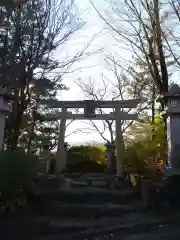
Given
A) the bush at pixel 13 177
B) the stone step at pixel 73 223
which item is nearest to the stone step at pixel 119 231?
the stone step at pixel 73 223

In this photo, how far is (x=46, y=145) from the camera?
1902 cm

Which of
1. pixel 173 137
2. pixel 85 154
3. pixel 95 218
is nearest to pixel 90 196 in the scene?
pixel 95 218

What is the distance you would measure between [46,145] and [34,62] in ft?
20.6

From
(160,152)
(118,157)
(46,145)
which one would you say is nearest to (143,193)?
(160,152)

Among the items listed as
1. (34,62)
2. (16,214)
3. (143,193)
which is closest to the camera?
(16,214)

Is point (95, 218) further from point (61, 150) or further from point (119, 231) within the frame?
point (61, 150)

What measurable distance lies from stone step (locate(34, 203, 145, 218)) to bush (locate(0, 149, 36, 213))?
97 cm

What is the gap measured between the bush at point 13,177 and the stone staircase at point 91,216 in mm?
745

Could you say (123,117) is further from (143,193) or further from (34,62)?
(143,193)

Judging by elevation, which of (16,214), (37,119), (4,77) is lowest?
(16,214)

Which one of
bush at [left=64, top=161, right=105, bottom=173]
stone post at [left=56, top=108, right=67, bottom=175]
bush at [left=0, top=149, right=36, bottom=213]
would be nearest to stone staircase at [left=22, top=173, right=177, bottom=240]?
bush at [left=0, top=149, right=36, bottom=213]

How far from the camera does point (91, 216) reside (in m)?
9.38

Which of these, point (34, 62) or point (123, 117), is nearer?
point (34, 62)

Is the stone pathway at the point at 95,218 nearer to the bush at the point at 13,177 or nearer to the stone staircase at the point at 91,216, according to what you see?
the stone staircase at the point at 91,216
